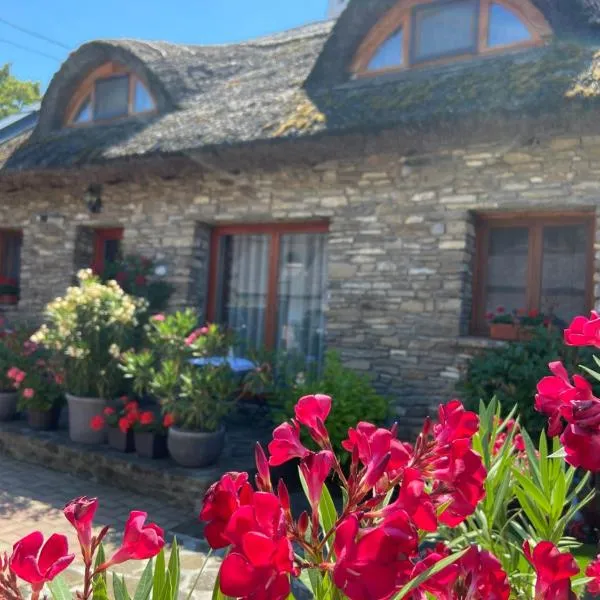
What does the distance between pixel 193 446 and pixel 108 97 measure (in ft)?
18.3

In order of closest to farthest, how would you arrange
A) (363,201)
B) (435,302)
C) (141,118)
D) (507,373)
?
(507,373) → (435,302) → (363,201) → (141,118)

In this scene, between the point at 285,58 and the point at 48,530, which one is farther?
the point at 285,58

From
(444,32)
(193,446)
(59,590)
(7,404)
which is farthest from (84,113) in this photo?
(59,590)

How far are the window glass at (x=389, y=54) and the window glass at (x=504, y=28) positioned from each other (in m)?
0.92

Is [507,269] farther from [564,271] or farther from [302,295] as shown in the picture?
[302,295]

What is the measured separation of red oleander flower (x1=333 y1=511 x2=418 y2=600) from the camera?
0.72 meters

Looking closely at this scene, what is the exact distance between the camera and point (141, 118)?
781cm

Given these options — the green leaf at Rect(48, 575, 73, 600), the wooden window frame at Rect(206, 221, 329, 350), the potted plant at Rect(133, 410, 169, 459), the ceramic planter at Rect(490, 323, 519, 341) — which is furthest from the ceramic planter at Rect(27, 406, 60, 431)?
the green leaf at Rect(48, 575, 73, 600)

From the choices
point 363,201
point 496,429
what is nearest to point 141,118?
point 363,201

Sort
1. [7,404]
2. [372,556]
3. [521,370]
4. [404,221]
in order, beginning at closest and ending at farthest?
[372,556] → [521,370] → [404,221] → [7,404]

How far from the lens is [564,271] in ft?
17.5

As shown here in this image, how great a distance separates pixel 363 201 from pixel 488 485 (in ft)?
13.9

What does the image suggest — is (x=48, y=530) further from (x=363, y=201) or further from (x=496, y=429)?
(x=363, y=201)

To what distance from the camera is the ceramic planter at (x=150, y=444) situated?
508 centimetres
